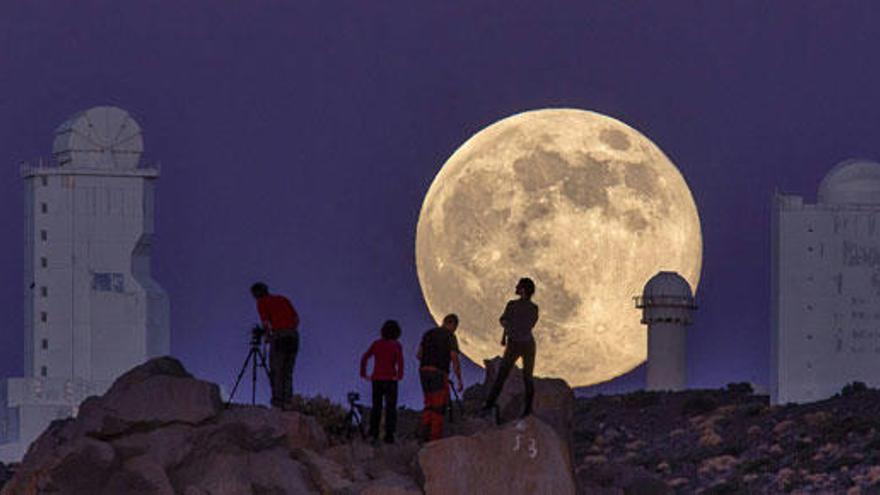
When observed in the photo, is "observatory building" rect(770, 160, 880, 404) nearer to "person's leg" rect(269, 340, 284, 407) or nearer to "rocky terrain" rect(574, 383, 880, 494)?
"rocky terrain" rect(574, 383, 880, 494)

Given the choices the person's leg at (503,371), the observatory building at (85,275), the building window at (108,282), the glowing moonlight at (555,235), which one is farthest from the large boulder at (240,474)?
the building window at (108,282)

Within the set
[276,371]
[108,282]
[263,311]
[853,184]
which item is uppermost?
[853,184]

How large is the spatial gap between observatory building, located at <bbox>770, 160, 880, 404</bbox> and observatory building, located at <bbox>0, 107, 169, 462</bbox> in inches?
1515

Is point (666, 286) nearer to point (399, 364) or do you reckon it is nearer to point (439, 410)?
point (439, 410)

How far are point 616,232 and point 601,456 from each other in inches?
654

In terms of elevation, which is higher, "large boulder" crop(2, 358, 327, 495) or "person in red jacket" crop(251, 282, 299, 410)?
"person in red jacket" crop(251, 282, 299, 410)

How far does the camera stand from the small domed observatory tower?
88812 millimetres

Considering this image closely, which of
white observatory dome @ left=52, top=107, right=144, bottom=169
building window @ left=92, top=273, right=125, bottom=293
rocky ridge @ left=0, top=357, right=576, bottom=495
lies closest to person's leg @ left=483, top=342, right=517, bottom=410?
rocky ridge @ left=0, top=357, right=576, bottom=495

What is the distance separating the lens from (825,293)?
83625 millimetres

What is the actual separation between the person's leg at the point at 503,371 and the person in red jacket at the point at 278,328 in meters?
3.25

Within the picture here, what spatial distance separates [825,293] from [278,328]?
153 feet

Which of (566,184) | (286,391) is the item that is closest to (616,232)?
(566,184)

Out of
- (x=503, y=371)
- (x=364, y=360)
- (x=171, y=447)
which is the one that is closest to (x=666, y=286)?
(x=503, y=371)

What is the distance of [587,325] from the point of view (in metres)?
86.6
